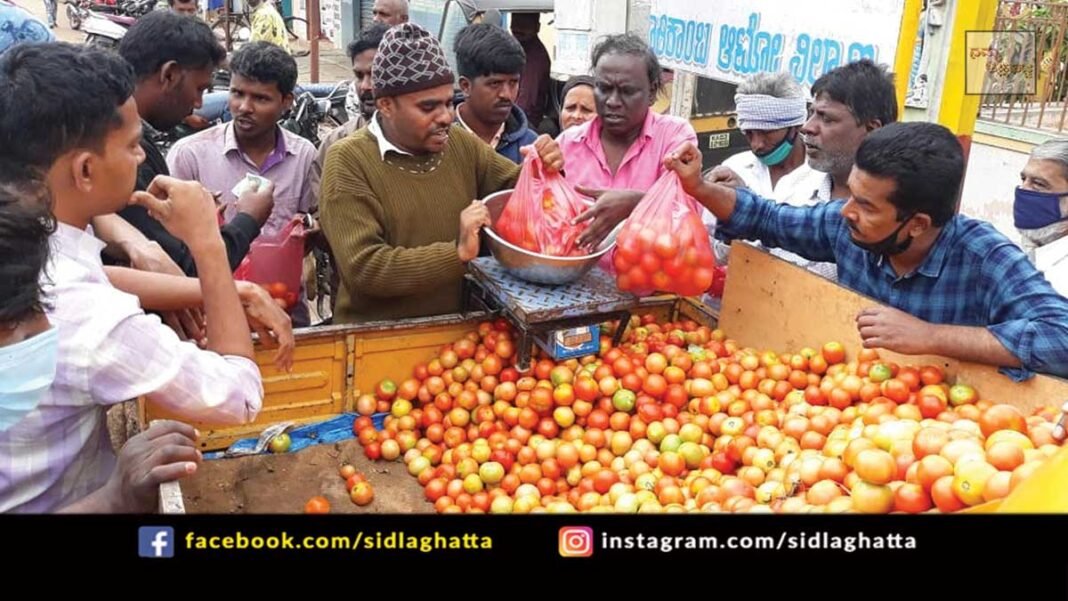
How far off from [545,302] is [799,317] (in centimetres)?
101

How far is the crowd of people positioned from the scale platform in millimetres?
170

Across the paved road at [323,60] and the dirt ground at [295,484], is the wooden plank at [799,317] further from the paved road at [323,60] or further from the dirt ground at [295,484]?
the paved road at [323,60]

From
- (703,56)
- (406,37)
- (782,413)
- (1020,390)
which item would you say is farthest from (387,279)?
(703,56)

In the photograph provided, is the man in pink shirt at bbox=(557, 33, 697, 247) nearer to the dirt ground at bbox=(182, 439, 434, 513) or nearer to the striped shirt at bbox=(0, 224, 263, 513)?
the dirt ground at bbox=(182, 439, 434, 513)

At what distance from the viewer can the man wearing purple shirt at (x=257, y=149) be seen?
3945 mm

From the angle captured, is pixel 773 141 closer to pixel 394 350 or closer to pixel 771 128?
pixel 771 128

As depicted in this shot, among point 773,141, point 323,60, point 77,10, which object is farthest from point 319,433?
point 77,10

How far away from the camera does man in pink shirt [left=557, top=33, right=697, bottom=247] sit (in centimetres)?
377

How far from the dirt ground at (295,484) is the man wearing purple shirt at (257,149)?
47.0 inches

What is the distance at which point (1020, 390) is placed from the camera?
2533mm

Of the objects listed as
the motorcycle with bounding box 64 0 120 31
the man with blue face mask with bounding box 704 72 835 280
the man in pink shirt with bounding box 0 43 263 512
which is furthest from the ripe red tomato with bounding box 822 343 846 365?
the motorcycle with bounding box 64 0 120 31
